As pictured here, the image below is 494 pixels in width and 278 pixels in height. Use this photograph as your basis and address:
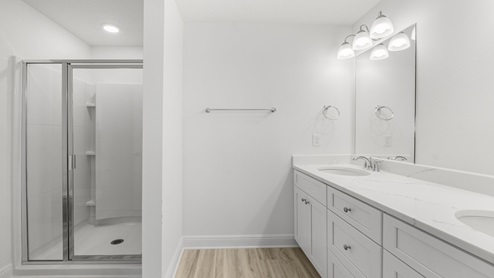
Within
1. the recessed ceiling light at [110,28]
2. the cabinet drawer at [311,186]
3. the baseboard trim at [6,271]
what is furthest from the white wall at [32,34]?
the cabinet drawer at [311,186]

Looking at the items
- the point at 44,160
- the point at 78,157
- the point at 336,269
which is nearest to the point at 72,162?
the point at 78,157

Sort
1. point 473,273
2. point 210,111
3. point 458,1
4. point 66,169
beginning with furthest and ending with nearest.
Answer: point 210,111
point 66,169
point 458,1
point 473,273

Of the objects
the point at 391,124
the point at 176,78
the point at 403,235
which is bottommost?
the point at 403,235

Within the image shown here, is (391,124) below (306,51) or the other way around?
below

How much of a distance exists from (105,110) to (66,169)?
67cm

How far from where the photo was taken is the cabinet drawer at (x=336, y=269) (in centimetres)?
131

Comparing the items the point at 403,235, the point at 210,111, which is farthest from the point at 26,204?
the point at 403,235

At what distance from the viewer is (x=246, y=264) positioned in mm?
1965

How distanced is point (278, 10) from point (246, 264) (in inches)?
89.3

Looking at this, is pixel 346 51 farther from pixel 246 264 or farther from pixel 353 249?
pixel 246 264

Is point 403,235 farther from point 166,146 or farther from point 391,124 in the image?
point 166,146

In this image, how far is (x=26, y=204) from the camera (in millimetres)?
1916

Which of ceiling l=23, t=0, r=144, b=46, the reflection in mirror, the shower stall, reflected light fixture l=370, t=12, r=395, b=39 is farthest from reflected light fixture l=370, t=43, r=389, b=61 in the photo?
ceiling l=23, t=0, r=144, b=46

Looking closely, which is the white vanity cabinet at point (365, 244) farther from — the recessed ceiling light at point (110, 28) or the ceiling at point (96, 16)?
the recessed ceiling light at point (110, 28)
